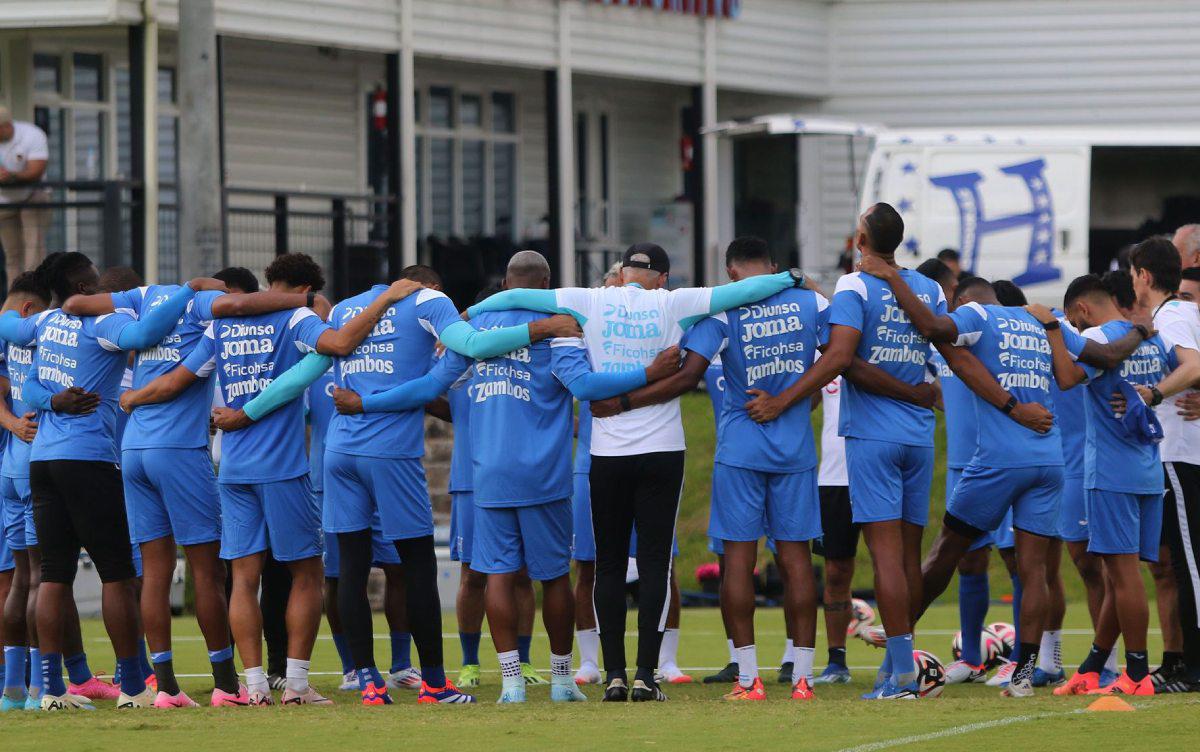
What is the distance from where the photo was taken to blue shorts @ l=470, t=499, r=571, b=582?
9523 mm

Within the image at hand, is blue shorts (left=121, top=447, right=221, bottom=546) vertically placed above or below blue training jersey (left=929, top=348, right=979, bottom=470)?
below

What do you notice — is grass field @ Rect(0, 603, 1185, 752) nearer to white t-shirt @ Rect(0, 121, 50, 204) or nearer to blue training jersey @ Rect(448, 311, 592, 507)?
blue training jersey @ Rect(448, 311, 592, 507)

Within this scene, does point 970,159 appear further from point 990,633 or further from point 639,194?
point 990,633

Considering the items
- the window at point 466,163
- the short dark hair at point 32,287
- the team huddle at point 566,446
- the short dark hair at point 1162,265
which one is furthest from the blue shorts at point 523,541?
the window at point 466,163

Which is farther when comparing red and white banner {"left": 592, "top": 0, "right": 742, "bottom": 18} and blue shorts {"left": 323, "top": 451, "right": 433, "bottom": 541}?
red and white banner {"left": 592, "top": 0, "right": 742, "bottom": 18}

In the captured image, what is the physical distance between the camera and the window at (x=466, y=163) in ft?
81.6

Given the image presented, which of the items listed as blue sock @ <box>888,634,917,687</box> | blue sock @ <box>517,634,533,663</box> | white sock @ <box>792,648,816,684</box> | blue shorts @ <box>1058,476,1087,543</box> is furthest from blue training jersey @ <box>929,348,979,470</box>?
blue sock @ <box>517,634,533,663</box>

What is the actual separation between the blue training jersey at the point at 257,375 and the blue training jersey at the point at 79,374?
483 mm

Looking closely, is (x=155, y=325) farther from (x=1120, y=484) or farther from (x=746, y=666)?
(x=1120, y=484)

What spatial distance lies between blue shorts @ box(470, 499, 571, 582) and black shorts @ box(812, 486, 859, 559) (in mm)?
2133

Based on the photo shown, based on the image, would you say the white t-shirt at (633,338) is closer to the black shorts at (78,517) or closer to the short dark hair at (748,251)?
the short dark hair at (748,251)

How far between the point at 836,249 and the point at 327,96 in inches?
304

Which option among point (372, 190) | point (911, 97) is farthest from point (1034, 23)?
point (372, 190)

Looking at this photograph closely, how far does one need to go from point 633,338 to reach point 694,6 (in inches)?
621
